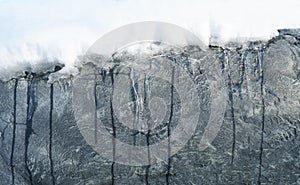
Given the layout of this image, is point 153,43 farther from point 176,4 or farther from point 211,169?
point 211,169

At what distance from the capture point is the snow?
367 cm

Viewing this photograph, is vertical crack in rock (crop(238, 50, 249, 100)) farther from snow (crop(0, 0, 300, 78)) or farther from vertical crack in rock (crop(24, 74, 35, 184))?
vertical crack in rock (crop(24, 74, 35, 184))

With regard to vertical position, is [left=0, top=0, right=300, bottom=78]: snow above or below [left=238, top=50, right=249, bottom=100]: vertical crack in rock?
above

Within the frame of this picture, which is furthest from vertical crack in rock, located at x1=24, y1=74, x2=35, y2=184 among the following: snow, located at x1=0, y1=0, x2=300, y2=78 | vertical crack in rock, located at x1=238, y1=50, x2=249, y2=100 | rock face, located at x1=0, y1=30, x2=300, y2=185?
vertical crack in rock, located at x1=238, y1=50, x2=249, y2=100

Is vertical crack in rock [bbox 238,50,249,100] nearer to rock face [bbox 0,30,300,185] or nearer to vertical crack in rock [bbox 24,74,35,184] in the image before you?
rock face [bbox 0,30,300,185]

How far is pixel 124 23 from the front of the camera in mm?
3699

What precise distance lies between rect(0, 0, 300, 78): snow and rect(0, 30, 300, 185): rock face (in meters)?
0.10

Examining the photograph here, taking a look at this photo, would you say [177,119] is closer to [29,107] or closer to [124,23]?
[124,23]

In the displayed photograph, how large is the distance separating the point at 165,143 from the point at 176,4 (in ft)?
3.45

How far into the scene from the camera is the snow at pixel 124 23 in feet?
12.0

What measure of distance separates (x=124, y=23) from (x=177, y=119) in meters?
0.79

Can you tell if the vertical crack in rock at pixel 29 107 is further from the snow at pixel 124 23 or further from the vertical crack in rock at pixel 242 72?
the vertical crack in rock at pixel 242 72

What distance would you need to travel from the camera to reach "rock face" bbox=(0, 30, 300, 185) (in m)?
3.65

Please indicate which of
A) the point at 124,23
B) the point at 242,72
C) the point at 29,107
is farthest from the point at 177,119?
the point at 29,107
